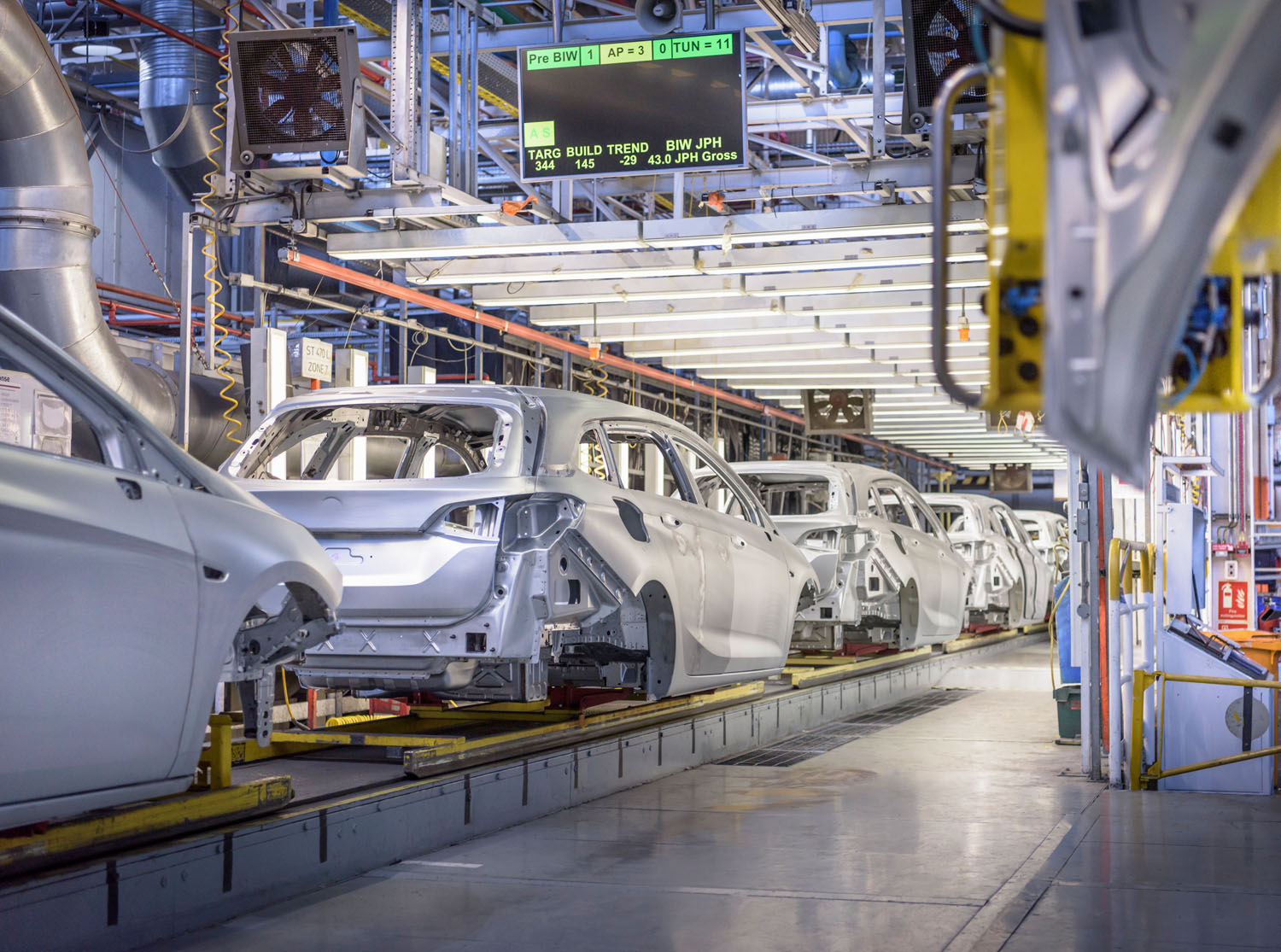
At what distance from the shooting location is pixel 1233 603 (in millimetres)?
11227

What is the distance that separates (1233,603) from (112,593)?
9.91 meters

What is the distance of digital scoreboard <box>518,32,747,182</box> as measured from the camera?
8.26m

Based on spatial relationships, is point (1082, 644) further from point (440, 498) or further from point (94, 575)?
point (94, 575)

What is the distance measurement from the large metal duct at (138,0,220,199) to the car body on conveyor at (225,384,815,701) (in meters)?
5.89

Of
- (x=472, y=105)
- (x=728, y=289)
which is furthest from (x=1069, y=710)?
(x=472, y=105)

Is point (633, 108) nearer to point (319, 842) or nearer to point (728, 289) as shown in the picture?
point (728, 289)

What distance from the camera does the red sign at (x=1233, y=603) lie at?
36.4 feet

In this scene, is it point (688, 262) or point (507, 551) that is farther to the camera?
point (688, 262)

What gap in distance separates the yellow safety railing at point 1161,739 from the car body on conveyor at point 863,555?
3.09 meters

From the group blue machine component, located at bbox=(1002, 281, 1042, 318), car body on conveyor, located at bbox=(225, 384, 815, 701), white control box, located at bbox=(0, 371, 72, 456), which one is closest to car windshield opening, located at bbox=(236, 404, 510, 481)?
car body on conveyor, located at bbox=(225, 384, 815, 701)

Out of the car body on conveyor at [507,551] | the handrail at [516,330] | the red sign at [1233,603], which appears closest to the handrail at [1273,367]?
the car body on conveyor at [507,551]

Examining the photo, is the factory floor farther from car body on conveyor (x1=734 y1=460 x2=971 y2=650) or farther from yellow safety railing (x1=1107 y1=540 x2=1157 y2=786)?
car body on conveyor (x1=734 y1=460 x2=971 y2=650)

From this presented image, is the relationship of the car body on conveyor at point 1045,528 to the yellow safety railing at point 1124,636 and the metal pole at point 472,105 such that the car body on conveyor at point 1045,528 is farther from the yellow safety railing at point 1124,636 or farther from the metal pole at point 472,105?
the metal pole at point 472,105

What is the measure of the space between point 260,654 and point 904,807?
3.45 metres
